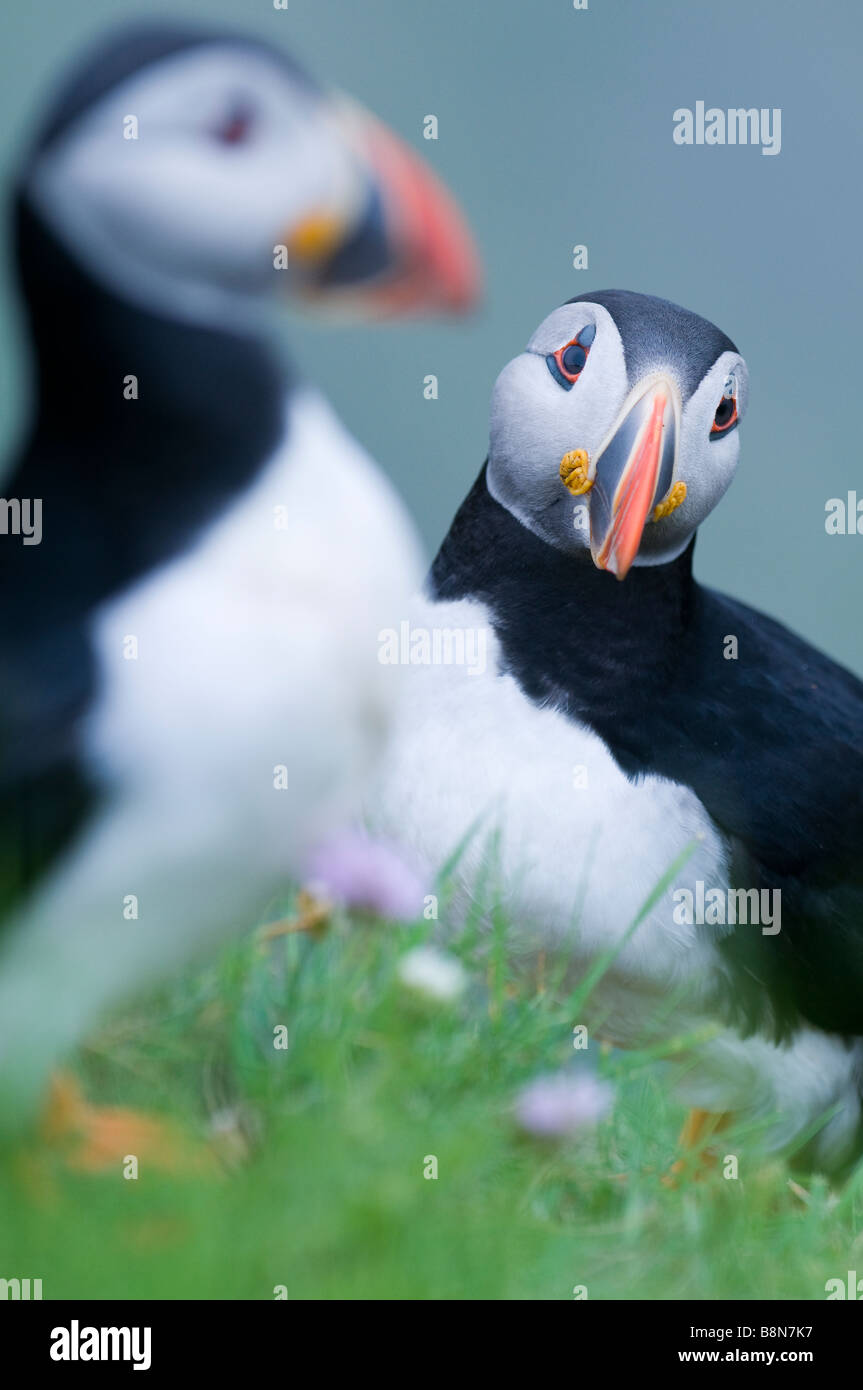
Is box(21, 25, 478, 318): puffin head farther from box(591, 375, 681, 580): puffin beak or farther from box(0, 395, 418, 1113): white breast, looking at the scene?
box(591, 375, 681, 580): puffin beak

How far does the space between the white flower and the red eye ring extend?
50.1 inches

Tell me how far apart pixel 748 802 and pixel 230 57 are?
180 cm

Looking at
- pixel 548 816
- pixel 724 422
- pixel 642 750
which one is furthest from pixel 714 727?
pixel 724 422

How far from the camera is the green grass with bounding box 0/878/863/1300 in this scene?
1568mm

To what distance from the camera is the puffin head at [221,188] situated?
1.62m

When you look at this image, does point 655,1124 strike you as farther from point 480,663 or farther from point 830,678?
point 830,678

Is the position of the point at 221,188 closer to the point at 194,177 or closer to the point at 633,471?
the point at 194,177

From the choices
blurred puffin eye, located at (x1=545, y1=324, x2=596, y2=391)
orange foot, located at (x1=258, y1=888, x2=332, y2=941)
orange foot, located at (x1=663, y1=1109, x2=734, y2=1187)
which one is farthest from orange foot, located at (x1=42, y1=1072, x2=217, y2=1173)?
blurred puffin eye, located at (x1=545, y1=324, x2=596, y2=391)

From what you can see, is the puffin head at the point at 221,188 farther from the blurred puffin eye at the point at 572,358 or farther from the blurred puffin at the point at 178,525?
the blurred puffin eye at the point at 572,358

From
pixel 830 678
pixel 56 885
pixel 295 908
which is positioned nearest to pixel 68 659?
pixel 56 885

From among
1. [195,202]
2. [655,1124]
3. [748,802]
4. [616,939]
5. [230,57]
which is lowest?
[655,1124]

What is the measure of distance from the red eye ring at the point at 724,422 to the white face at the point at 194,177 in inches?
55.9
